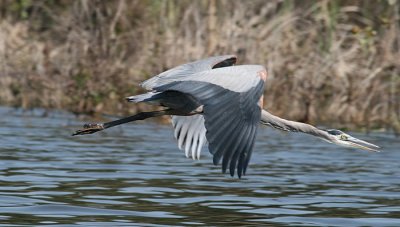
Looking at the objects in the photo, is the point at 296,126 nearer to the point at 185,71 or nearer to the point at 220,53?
the point at 185,71

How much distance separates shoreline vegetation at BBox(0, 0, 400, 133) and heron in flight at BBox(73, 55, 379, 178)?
3786 mm

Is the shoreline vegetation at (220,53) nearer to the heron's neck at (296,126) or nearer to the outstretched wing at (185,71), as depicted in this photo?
the outstretched wing at (185,71)

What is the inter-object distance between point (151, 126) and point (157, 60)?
94cm

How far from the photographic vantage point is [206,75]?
727cm

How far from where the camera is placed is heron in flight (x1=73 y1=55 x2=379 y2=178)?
644 cm

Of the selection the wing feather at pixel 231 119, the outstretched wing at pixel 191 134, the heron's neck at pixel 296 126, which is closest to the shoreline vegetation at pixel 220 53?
the outstretched wing at pixel 191 134

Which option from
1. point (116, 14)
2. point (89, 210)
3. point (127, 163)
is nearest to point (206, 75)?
point (89, 210)

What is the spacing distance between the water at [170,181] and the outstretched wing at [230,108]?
512 millimetres

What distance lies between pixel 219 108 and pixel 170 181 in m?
1.94

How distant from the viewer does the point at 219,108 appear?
6695 mm

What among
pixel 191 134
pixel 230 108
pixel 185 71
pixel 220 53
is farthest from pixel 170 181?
pixel 220 53

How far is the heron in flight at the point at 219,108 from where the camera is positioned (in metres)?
6.44

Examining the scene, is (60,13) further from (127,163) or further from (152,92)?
(152,92)

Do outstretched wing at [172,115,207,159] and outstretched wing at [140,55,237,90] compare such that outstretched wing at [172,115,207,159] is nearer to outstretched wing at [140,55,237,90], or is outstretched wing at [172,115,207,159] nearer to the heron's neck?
outstretched wing at [140,55,237,90]
